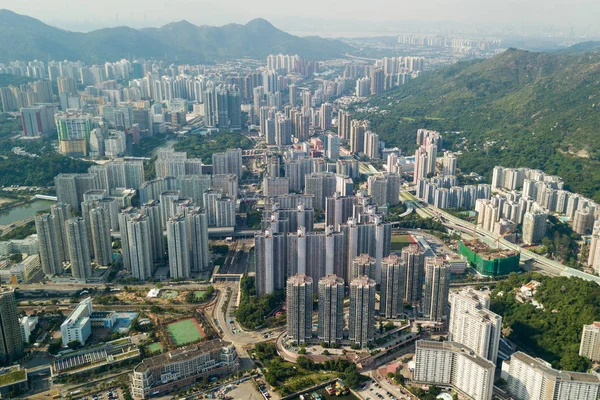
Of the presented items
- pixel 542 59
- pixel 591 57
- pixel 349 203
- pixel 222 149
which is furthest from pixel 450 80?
pixel 349 203

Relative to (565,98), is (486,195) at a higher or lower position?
lower

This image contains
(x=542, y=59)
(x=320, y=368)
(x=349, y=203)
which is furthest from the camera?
(x=542, y=59)

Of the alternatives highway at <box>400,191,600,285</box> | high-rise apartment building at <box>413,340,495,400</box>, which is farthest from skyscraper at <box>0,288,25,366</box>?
highway at <box>400,191,600,285</box>

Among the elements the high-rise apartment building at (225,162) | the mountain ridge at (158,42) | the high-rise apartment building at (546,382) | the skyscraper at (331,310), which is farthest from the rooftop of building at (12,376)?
the mountain ridge at (158,42)

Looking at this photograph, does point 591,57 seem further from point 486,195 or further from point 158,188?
point 158,188

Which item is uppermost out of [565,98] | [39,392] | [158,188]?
[565,98]

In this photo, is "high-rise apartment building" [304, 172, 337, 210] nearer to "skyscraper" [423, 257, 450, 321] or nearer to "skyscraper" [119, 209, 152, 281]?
"skyscraper" [119, 209, 152, 281]

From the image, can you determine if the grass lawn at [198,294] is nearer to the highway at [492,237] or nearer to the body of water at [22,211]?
the highway at [492,237]
